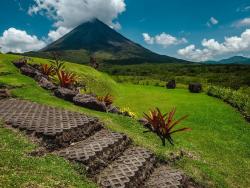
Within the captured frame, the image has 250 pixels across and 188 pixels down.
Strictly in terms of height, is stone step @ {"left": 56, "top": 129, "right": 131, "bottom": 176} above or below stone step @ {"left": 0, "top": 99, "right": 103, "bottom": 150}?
below

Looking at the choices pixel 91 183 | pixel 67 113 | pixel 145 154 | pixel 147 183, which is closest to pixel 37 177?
pixel 91 183

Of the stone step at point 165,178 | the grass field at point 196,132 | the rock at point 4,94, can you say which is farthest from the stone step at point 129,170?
the rock at point 4,94

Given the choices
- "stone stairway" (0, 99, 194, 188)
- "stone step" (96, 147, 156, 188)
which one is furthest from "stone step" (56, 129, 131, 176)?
"stone step" (96, 147, 156, 188)

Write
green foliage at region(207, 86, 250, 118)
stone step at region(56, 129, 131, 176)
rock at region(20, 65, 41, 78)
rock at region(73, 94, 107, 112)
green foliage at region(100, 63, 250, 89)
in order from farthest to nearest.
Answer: green foliage at region(100, 63, 250, 89)
green foliage at region(207, 86, 250, 118)
rock at region(20, 65, 41, 78)
rock at region(73, 94, 107, 112)
stone step at region(56, 129, 131, 176)

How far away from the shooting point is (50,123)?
14250mm

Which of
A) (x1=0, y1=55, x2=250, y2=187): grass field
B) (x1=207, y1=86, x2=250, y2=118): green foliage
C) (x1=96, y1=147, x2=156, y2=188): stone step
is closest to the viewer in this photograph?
(x1=96, y1=147, x2=156, y2=188): stone step

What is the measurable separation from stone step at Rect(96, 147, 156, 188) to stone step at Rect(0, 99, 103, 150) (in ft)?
6.95

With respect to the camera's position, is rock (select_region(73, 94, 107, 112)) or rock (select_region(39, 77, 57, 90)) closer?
rock (select_region(73, 94, 107, 112))

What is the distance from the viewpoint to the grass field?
13.7 meters

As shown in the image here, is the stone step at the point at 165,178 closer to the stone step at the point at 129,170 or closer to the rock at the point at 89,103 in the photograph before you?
the stone step at the point at 129,170

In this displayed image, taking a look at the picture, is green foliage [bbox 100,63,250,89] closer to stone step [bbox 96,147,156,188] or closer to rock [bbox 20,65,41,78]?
rock [bbox 20,65,41,78]

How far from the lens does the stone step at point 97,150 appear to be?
11212 mm

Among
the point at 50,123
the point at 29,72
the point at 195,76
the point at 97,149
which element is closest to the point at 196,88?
the point at 29,72

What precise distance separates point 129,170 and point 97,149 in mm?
1507
